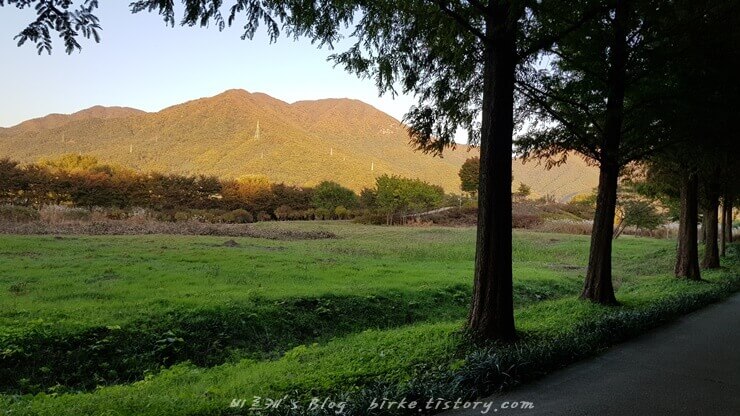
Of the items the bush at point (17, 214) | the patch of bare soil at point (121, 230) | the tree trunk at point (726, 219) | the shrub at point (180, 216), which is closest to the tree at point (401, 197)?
the shrub at point (180, 216)

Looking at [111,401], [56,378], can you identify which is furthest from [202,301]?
[111,401]

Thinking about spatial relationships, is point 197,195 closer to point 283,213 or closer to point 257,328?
point 283,213

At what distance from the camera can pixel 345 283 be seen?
568 inches

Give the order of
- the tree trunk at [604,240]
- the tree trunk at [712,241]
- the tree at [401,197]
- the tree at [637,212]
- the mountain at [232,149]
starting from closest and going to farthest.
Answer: the tree trunk at [604,240] < the tree trunk at [712,241] < the tree at [637,212] < the tree at [401,197] < the mountain at [232,149]

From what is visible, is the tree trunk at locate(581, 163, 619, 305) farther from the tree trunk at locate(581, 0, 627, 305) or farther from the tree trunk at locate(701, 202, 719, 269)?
the tree trunk at locate(701, 202, 719, 269)

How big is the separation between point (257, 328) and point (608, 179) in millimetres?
8603

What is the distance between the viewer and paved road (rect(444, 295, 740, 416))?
4.55m

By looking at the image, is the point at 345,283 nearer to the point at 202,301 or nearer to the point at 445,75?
the point at 202,301

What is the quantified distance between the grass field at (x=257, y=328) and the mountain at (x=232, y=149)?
84402 mm

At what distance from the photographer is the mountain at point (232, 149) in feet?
372

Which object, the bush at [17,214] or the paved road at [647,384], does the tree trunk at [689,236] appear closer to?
the paved road at [647,384]

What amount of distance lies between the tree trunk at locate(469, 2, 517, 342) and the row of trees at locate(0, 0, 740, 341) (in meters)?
0.02

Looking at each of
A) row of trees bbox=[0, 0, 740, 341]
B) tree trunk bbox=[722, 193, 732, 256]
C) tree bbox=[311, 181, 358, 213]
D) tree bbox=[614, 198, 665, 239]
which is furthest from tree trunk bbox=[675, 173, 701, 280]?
tree bbox=[311, 181, 358, 213]

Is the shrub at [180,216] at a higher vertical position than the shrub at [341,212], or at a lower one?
lower
